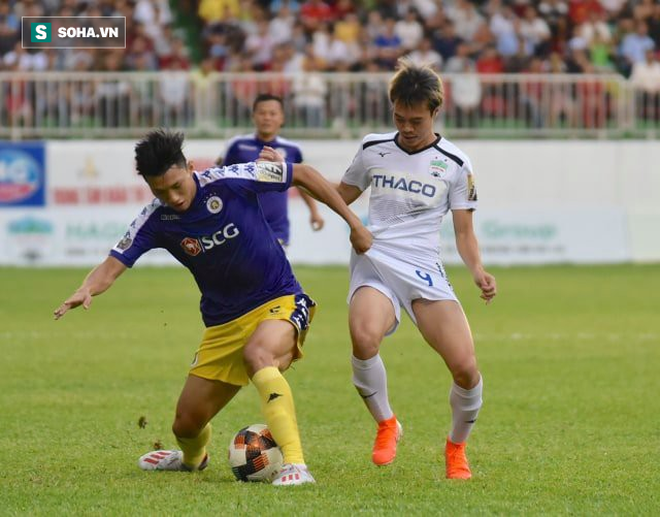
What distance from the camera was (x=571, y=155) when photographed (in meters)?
25.2

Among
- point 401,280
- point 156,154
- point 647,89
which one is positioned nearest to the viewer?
point 156,154

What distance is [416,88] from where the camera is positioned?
7191 millimetres

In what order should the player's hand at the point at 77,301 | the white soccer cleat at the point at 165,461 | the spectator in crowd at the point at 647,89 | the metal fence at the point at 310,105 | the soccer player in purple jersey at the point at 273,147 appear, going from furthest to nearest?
the spectator in crowd at the point at 647,89
the metal fence at the point at 310,105
the soccer player in purple jersey at the point at 273,147
the white soccer cleat at the point at 165,461
the player's hand at the point at 77,301

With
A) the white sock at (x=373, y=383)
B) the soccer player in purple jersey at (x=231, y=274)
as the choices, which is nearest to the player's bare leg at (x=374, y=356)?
the white sock at (x=373, y=383)

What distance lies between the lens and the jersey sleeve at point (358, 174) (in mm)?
7594

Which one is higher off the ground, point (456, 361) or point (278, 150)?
point (278, 150)

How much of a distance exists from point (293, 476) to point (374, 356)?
39.5 inches

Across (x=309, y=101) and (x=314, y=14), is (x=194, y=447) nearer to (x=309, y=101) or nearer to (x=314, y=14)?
(x=309, y=101)

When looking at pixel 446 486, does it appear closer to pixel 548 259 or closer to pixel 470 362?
pixel 470 362

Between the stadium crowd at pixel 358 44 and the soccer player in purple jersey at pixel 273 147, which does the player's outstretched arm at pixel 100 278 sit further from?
the stadium crowd at pixel 358 44

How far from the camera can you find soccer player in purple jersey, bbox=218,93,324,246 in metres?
13.0

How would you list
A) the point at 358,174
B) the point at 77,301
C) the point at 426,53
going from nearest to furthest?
the point at 77,301 → the point at 358,174 → the point at 426,53

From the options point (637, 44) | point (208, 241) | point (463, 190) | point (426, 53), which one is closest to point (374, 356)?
point (463, 190)

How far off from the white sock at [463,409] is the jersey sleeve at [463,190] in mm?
983
